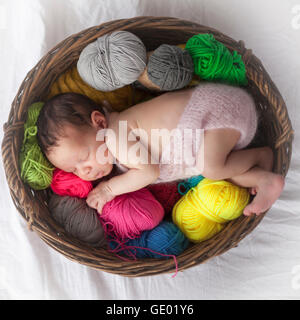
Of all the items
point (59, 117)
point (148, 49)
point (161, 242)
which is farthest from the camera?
point (148, 49)

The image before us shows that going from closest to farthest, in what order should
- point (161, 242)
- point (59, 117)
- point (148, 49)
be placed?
point (59, 117) < point (161, 242) < point (148, 49)

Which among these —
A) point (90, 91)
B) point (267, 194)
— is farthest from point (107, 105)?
point (267, 194)

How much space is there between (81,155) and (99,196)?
0.58 ft

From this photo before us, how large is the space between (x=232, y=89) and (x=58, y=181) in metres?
0.61

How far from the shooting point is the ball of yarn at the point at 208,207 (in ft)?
3.50

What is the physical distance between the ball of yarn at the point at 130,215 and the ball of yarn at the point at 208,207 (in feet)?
0.29

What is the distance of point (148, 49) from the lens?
3.96 feet

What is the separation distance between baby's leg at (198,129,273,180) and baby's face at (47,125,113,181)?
0.30 metres

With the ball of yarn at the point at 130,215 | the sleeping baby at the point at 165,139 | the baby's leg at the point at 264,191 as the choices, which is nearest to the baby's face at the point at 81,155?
the sleeping baby at the point at 165,139

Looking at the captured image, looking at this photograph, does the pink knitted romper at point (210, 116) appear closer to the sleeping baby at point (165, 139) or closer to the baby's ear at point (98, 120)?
the sleeping baby at point (165, 139)

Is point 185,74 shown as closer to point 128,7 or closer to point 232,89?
point 232,89

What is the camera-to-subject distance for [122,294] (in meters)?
1.25

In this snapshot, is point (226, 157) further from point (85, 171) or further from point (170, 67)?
point (85, 171)

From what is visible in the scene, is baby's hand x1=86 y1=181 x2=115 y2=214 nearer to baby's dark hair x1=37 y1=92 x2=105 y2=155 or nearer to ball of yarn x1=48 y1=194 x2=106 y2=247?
ball of yarn x1=48 y1=194 x2=106 y2=247
